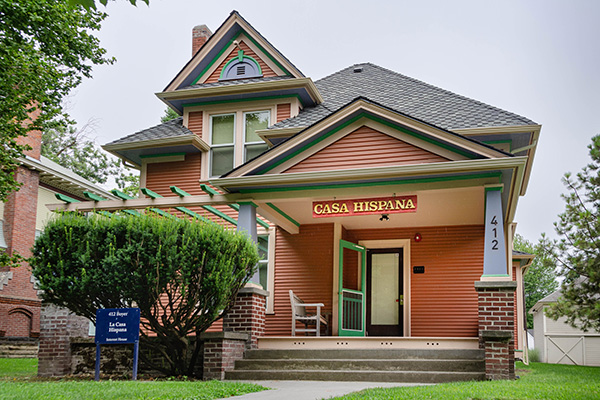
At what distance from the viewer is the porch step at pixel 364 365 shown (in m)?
9.52

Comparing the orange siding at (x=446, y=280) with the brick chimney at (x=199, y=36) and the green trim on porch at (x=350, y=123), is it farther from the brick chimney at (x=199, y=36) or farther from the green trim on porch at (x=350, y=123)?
the brick chimney at (x=199, y=36)

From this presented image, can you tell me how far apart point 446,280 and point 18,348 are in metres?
12.3

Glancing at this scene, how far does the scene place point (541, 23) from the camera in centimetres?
4438

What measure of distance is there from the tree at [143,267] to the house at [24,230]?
12870 mm

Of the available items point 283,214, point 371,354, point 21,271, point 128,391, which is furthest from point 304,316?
point 21,271

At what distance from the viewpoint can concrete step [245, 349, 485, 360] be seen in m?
10.0

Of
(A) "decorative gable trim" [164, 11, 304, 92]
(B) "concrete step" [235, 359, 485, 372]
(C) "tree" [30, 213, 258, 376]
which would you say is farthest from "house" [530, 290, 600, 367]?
(C) "tree" [30, 213, 258, 376]

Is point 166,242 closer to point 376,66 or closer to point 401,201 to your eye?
point 401,201

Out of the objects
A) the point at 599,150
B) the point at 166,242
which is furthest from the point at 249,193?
the point at 599,150

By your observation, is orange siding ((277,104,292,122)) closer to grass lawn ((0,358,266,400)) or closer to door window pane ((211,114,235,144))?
door window pane ((211,114,235,144))

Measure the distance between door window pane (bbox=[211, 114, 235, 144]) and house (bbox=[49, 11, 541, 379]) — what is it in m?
0.03

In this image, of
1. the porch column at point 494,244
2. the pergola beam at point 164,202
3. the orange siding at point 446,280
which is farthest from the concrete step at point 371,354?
the orange siding at point 446,280

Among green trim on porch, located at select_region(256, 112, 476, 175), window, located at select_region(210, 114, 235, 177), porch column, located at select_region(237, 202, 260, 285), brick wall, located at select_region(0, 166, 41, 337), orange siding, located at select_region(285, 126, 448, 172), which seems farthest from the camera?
brick wall, located at select_region(0, 166, 41, 337)

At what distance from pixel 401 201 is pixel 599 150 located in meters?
9.74
